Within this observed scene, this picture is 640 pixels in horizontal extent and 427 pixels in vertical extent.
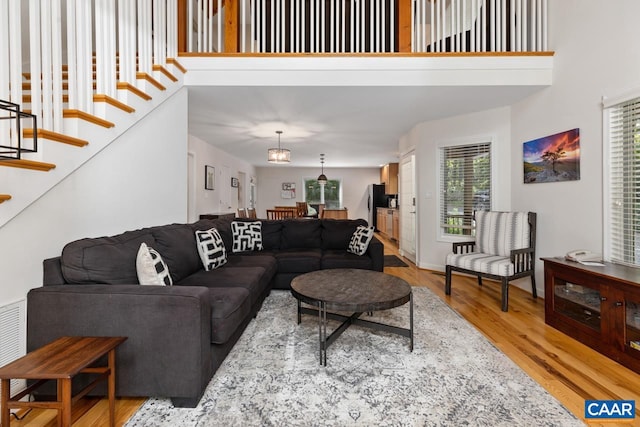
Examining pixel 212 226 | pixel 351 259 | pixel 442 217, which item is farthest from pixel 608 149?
pixel 212 226

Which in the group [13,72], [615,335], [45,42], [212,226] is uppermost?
[45,42]

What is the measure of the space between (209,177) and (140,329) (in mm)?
4993

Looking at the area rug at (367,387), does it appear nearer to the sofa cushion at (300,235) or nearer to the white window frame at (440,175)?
the sofa cushion at (300,235)

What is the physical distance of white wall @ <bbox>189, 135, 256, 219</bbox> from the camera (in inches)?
223

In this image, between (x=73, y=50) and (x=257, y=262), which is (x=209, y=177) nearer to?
(x=257, y=262)

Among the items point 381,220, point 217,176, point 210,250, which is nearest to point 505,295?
point 210,250

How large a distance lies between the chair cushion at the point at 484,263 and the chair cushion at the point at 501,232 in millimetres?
127

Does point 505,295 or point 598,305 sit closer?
point 598,305

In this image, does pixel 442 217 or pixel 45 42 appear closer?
pixel 45 42

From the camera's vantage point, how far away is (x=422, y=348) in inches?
88.4

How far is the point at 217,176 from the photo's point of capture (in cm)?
677

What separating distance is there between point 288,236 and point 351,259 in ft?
3.31

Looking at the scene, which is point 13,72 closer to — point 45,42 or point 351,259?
point 45,42

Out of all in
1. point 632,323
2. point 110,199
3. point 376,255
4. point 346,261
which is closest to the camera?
point 632,323
